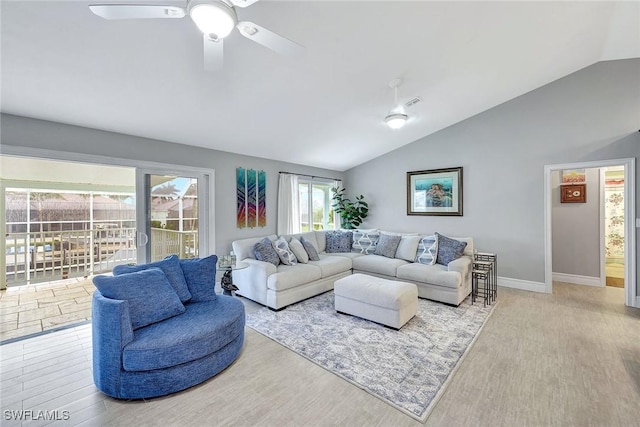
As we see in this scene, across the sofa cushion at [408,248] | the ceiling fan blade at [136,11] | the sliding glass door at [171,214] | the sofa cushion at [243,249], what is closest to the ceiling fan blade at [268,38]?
the ceiling fan blade at [136,11]

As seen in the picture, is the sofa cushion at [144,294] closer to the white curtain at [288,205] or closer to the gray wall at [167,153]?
the gray wall at [167,153]

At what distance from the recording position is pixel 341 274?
451cm

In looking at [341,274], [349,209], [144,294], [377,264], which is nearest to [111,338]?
[144,294]

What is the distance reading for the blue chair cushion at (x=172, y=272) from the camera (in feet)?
7.98

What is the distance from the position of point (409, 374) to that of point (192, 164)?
383 centimetres

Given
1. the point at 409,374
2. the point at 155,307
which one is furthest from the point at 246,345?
the point at 409,374

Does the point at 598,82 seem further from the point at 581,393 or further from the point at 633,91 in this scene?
the point at 581,393

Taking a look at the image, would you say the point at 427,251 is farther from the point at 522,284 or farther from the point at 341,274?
the point at 522,284

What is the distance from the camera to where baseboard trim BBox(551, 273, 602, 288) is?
4539 mm

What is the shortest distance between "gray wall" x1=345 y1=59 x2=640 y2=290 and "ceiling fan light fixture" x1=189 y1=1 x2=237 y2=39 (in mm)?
4633

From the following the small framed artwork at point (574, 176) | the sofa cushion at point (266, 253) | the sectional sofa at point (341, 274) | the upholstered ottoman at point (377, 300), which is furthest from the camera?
the small framed artwork at point (574, 176)

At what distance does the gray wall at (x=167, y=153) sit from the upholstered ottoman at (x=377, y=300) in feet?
7.13

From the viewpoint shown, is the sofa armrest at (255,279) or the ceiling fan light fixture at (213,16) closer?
the ceiling fan light fixture at (213,16)

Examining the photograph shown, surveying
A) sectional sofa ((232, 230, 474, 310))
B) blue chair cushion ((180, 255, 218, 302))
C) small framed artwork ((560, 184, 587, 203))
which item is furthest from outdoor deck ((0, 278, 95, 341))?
small framed artwork ((560, 184, 587, 203))
